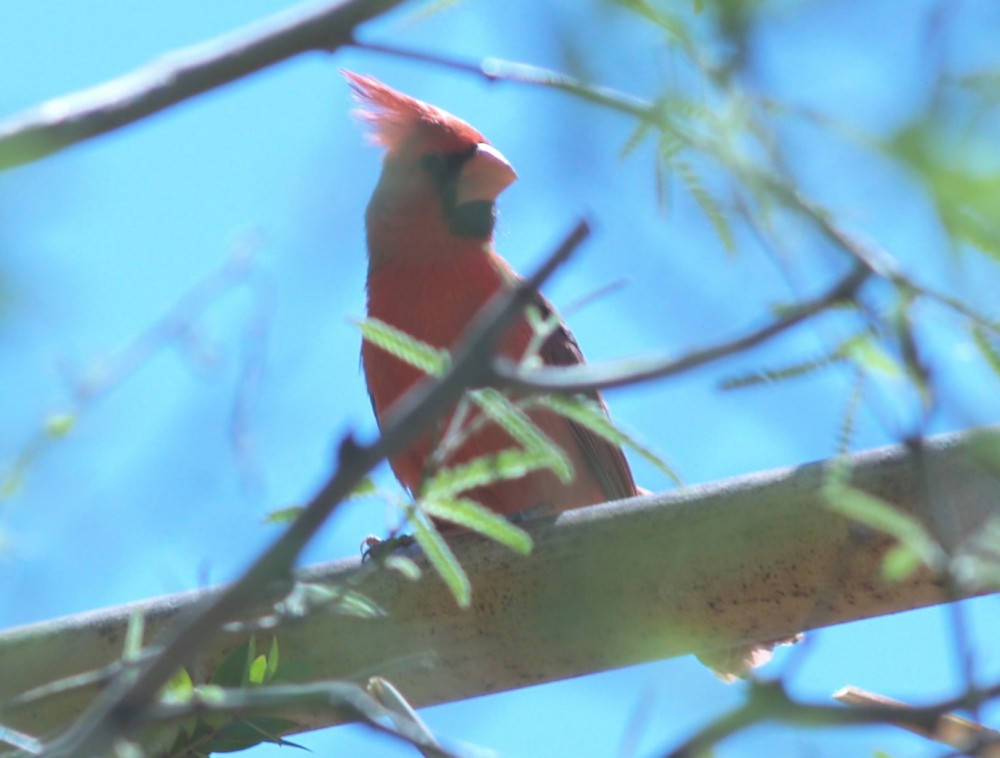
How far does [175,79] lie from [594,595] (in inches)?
51.8

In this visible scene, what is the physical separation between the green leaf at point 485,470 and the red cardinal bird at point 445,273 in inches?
79.4

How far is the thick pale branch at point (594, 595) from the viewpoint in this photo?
2432 mm

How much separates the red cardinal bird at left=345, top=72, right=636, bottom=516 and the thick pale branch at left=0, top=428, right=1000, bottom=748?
1108mm

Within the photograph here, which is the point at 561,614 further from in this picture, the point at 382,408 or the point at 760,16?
the point at 382,408

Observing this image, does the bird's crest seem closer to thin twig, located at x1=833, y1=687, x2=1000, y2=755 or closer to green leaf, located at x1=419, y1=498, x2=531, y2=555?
thin twig, located at x1=833, y1=687, x2=1000, y2=755

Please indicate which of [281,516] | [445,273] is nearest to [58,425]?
[281,516]

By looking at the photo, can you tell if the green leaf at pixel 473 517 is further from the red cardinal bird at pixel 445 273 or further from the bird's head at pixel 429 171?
the bird's head at pixel 429 171

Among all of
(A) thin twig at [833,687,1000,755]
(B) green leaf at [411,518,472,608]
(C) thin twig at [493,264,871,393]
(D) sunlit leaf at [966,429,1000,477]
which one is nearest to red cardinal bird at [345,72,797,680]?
(A) thin twig at [833,687,1000,755]

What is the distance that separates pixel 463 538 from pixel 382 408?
1772mm

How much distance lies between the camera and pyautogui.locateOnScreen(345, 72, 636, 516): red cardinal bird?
4.24m

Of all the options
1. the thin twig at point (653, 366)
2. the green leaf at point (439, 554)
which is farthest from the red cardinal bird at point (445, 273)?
the thin twig at point (653, 366)

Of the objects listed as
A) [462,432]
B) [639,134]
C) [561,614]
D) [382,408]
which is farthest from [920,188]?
[382,408]

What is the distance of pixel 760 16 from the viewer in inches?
45.3

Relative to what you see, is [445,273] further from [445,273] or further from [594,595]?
[594,595]
